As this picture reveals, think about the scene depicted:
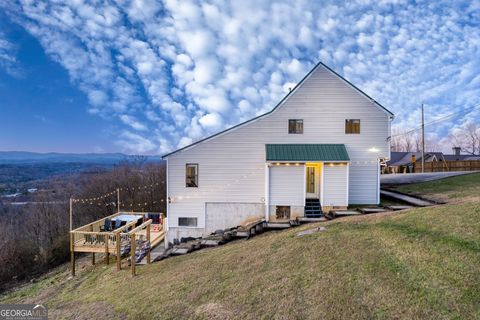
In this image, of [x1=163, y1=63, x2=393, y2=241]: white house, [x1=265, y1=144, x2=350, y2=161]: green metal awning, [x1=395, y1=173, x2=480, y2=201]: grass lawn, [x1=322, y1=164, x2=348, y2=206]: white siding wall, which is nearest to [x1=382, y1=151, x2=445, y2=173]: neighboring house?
[x1=395, y1=173, x2=480, y2=201]: grass lawn

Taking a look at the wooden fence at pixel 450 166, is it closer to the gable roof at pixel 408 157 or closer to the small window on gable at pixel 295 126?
the gable roof at pixel 408 157

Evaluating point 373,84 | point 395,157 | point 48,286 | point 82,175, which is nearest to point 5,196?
point 82,175

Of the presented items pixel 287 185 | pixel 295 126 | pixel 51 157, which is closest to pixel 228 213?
pixel 287 185

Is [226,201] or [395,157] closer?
[226,201]

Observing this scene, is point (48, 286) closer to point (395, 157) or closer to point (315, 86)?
point (315, 86)

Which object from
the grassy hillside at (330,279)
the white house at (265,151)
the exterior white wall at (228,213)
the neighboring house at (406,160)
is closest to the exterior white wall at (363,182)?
the white house at (265,151)

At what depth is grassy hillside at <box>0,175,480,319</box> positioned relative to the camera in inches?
176

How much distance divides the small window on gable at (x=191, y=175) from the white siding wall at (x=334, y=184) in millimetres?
6681

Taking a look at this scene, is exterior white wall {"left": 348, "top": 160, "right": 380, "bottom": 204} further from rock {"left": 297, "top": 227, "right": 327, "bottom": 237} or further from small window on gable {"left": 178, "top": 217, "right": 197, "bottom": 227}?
small window on gable {"left": 178, "top": 217, "right": 197, "bottom": 227}

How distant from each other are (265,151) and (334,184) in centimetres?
386

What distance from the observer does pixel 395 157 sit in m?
44.5

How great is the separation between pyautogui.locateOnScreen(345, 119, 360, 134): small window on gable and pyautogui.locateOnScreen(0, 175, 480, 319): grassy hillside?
5470mm

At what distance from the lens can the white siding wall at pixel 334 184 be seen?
488 inches

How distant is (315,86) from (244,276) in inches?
407
